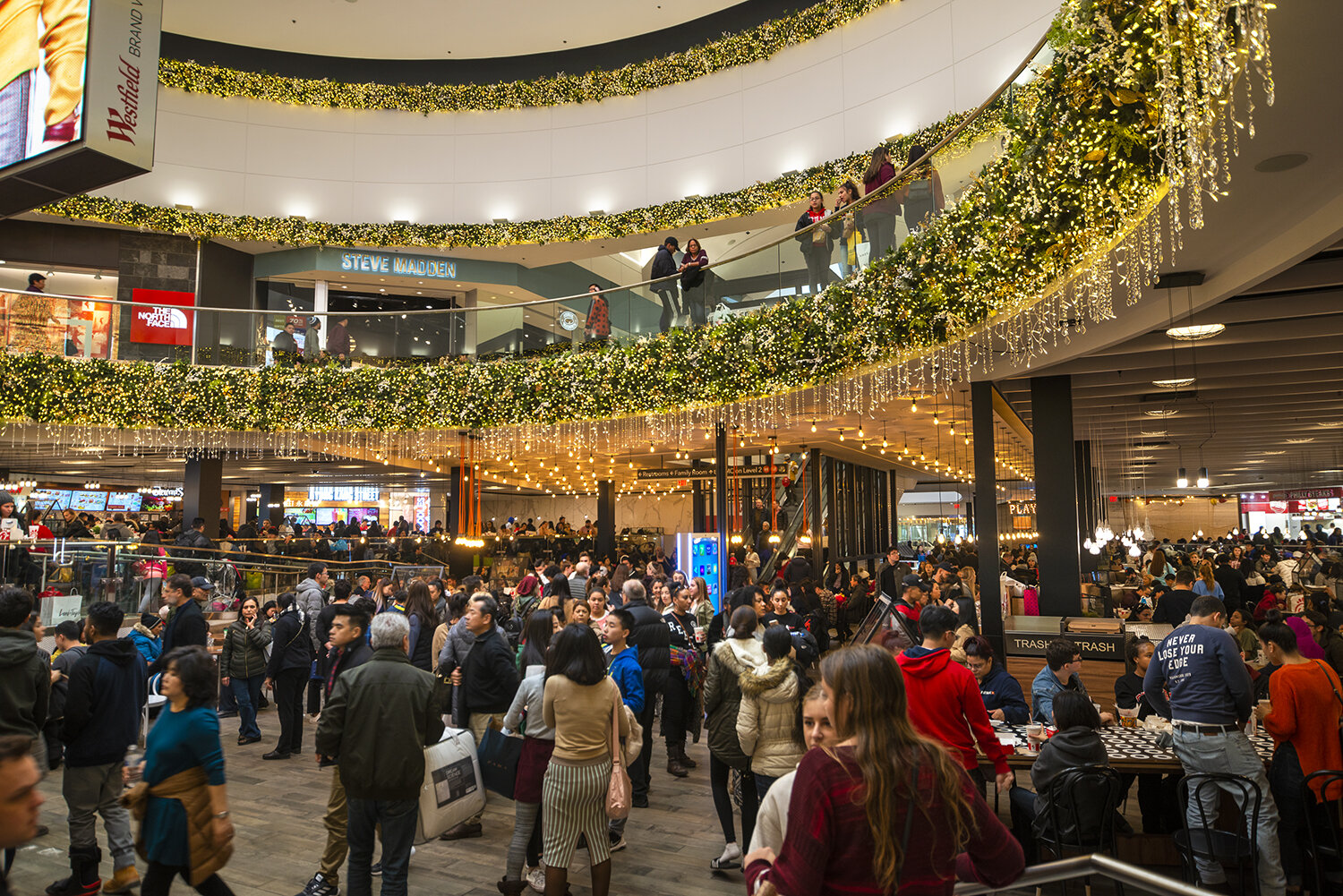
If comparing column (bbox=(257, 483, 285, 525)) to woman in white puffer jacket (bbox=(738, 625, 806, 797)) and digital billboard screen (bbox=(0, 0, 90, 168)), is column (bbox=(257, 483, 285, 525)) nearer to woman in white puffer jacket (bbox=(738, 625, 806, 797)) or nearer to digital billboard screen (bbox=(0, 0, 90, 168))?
digital billboard screen (bbox=(0, 0, 90, 168))

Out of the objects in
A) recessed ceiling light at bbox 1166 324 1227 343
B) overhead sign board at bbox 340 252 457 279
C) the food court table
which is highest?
overhead sign board at bbox 340 252 457 279

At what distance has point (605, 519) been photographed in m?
23.3

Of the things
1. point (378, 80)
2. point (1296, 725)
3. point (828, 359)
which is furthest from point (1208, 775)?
point (378, 80)

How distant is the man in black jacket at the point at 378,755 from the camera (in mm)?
3803

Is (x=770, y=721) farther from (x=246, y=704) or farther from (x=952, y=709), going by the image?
(x=246, y=704)

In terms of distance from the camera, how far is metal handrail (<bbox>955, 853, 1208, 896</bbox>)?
204cm

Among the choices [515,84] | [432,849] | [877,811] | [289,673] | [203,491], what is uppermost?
[515,84]

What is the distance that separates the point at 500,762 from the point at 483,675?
752mm

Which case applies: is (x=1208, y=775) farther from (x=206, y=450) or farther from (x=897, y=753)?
(x=206, y=450)

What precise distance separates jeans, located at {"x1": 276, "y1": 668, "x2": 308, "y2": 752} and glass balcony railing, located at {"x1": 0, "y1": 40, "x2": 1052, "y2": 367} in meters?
6.76

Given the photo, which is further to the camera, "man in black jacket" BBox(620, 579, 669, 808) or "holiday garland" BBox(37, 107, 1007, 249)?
"holiday garland" BBox(37, 107, 1007, 249)

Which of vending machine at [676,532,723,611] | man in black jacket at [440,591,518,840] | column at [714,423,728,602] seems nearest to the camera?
man in black jacket at [440,591,518,840]

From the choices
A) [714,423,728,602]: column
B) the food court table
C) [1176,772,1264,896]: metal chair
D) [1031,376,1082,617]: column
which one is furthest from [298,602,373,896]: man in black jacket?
[1031,376,1082,617]: column

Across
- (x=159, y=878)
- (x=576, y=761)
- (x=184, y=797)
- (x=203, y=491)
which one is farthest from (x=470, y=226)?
(x=159, y=878)
